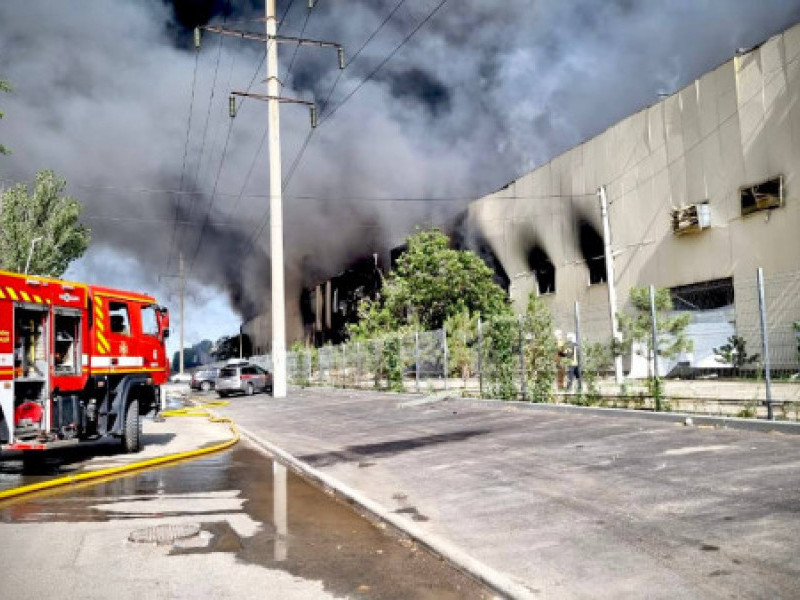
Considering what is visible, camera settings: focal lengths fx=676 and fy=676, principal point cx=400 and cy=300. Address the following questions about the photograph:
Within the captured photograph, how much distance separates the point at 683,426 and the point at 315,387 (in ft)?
87.8

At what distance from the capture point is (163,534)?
5.87 m

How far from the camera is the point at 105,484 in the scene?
29.1ft

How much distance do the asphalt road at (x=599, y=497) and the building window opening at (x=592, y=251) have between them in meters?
19.2

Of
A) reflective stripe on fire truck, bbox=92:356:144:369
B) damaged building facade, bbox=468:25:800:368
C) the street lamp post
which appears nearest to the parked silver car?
the street lamp post

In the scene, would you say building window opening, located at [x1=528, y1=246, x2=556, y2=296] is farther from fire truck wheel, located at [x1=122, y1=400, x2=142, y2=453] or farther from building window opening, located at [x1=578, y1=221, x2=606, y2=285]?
fire truck wheel, located at [x1=122, y1=400, x2=142, y2=453]

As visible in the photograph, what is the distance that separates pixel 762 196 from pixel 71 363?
20984 mm

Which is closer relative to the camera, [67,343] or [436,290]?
[67,343]

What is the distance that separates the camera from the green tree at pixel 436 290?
36.5 m

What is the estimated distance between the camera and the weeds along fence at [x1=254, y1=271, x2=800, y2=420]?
9867 mm

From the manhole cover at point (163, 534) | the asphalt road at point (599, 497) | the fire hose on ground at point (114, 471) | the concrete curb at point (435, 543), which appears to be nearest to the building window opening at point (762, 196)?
the asphalt road at point (599, 497)

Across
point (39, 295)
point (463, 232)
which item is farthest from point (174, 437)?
point (463, 232)

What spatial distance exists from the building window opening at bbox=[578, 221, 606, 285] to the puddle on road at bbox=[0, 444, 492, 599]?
78.4 ft

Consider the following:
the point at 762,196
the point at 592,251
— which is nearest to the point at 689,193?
the point at 762,196

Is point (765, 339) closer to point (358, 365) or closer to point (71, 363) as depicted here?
point (71, 363)
